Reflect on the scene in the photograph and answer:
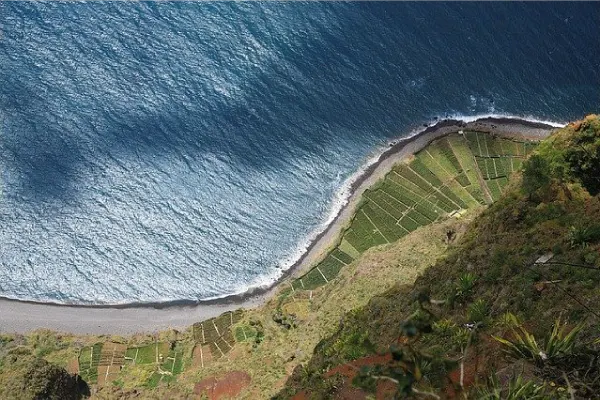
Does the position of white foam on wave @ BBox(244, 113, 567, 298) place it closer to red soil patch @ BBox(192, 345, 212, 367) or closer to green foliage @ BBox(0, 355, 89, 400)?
red soil patch @ BBox(192, 345, 212, 367)

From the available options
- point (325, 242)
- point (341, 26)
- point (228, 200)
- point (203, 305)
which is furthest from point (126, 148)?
point (341, 26)

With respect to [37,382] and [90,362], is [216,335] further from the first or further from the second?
[37,382]

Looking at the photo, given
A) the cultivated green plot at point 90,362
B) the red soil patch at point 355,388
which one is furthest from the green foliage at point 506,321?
the cultivated green plot at point 90,362

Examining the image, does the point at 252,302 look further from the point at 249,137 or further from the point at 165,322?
the point at 249,137

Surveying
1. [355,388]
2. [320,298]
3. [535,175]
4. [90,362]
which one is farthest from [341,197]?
[355,388]

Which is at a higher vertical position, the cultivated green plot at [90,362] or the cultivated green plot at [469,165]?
the cultivated green plot at [469,165]

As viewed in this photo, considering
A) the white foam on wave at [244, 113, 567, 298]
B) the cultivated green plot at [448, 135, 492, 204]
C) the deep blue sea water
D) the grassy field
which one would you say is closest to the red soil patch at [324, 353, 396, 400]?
the grassy field

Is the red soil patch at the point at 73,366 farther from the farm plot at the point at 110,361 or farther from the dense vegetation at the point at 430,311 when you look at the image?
the farm plot at the point at 110,361
